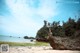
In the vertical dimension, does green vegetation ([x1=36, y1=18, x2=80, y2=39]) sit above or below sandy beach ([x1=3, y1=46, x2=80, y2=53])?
above

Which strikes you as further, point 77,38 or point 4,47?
point 77,38

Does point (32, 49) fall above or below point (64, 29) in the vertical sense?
below

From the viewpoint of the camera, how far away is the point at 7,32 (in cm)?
321

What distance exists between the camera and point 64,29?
3340mm

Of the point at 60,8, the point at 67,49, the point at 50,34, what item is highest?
the point at 60,8

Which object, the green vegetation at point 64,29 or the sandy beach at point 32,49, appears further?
the green vegetation at point 64,29

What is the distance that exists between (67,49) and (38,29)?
21.4 inches

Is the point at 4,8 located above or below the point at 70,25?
above

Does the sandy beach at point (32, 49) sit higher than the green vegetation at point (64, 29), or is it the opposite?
the green vegetation at point (64, 29)

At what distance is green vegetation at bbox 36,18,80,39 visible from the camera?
330 cm

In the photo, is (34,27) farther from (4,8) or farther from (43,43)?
(4,8)

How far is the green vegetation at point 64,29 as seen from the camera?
330 centimetres

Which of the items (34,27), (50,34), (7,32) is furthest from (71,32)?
(7,32)

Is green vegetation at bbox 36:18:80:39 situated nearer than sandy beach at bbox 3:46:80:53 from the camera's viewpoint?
No
